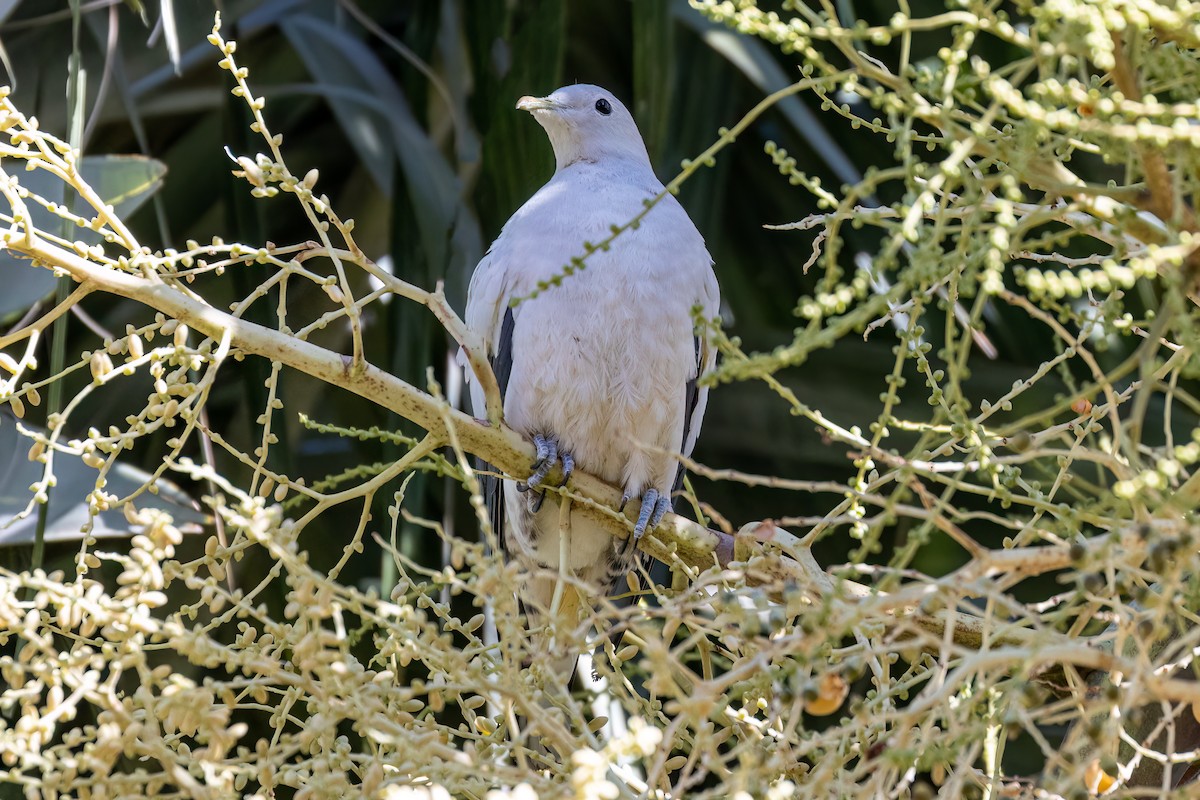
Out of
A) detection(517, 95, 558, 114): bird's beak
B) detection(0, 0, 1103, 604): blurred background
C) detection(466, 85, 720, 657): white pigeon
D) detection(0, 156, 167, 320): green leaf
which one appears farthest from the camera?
detection(0, 0, 1103, 604): blurred background

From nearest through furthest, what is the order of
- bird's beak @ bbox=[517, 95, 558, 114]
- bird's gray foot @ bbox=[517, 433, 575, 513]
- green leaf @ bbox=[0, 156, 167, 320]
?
1. bird's gray foot @ bbox=[517, 433, 575, 513]
2. green leaf @ bbox=[0, 156, 167, 320]
3. bird's beak @ bbox=[517, 95, 558, 114]

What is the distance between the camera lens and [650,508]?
2.01m

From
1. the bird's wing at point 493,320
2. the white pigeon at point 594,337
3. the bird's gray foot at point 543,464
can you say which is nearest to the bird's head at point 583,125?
the white pigeon at point 594,337

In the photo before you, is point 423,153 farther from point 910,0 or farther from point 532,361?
point 910,0

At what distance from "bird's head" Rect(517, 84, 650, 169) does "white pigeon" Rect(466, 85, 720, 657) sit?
0.21 metres

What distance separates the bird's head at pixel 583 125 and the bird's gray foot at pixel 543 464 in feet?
1.94

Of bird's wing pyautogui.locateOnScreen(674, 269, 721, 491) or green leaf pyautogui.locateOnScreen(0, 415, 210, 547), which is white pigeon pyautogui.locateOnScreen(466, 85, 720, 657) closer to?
bird's wing pyautogui.locateOnScreen(674, 269, 721, 491)

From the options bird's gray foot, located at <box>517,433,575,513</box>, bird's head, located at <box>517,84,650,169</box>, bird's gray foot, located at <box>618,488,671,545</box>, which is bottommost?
bird's gray foot, located at <box>618,488,671,545</box>

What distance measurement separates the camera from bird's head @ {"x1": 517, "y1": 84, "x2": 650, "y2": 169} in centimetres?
246

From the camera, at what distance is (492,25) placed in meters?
2.94

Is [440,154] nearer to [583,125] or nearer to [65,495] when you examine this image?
[583,125]

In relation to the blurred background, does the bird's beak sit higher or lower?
higher

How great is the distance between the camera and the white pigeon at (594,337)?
210cm

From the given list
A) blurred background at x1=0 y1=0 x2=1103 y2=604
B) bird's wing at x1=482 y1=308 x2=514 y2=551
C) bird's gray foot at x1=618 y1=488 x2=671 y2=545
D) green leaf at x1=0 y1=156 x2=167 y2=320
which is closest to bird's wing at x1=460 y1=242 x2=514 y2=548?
bird's wing at x1=482 y1=308 x2=514 y2=551
